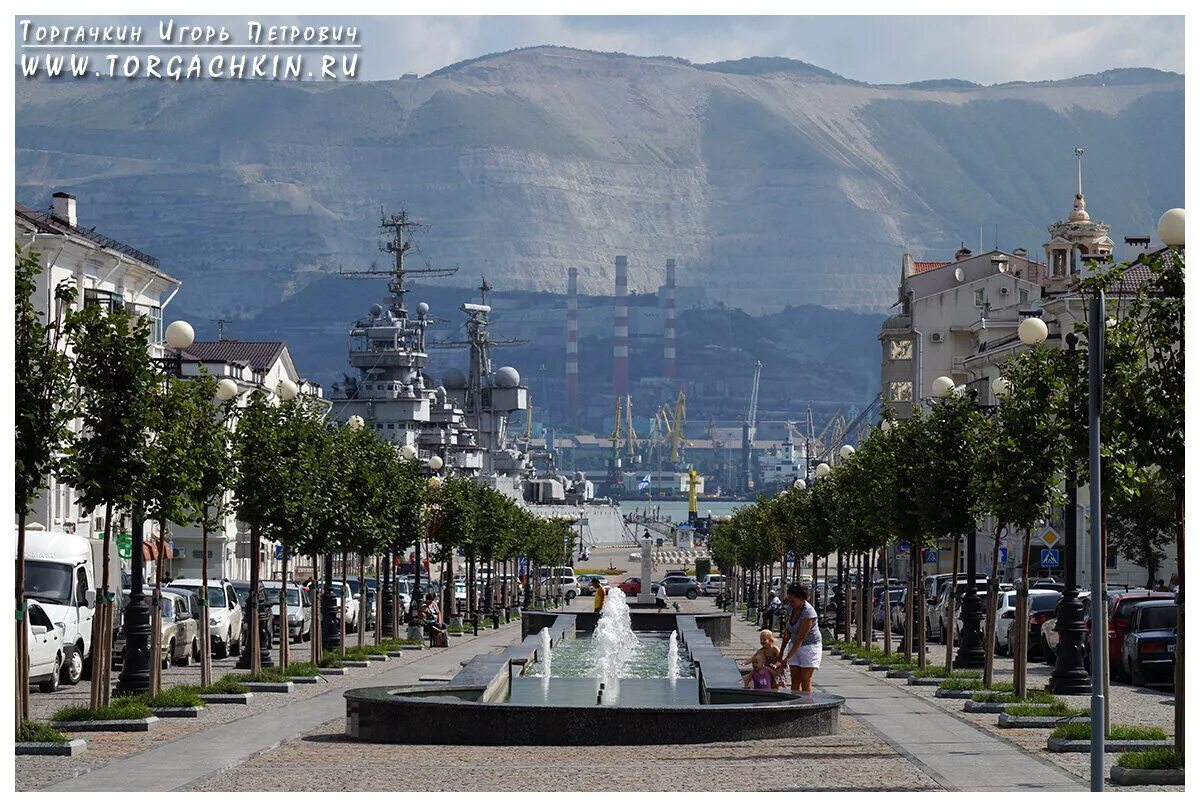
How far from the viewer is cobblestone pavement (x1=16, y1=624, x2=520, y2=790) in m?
19.0

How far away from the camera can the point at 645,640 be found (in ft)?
197

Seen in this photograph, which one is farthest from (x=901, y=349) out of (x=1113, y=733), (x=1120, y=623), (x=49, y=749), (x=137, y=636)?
(x=49, y=749)

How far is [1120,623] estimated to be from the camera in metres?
37.5

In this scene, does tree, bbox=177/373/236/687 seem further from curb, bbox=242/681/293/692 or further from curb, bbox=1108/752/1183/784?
curb, bbox=1108/752/1183/784

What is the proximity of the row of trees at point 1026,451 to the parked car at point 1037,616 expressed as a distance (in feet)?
8.42

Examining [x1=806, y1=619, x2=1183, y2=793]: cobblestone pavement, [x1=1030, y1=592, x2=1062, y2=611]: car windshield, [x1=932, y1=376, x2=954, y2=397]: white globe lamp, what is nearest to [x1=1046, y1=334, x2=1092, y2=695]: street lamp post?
[x1=806, y1=619, x2=1183, y2=793]: cobblestone pavement

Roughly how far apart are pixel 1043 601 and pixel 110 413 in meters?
25.9

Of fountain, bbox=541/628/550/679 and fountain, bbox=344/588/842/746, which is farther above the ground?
fountain, bbox=344/588/842/746

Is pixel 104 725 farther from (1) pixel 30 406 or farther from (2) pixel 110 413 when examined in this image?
(1) pixel 30 406

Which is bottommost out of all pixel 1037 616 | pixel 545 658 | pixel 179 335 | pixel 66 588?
pixel 545 658

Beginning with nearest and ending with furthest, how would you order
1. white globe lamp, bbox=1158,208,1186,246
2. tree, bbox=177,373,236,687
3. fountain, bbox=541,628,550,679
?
white globe lamp, bbox=1158,208,1186,246 < tree, bbox=177,373,236,687 < fountain, bbox=541,628,550,679

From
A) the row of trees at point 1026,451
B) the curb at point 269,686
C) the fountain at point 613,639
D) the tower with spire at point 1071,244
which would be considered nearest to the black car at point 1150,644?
the row of trees at point 1026,451

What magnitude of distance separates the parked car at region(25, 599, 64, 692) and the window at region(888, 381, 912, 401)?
101029 mm
